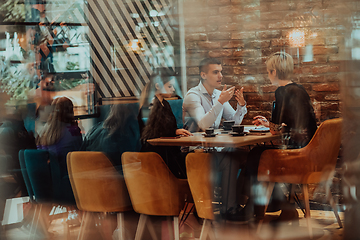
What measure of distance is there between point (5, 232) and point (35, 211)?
290mm

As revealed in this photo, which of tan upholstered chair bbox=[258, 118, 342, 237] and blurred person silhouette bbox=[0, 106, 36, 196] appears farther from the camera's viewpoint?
blurred person silhouette bbox=[0, 106, 36, 196]

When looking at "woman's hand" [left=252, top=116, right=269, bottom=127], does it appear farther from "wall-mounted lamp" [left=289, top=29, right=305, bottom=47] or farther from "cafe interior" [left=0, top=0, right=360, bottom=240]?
"wall-mounted lamp" [left=289, top=29, right=305, bottom=47]

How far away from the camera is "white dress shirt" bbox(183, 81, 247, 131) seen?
1943mm

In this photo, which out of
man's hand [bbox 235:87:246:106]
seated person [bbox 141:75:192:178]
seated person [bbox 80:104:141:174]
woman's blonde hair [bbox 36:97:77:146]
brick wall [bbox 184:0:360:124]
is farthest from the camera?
woman's blonde hair [bbox 36:97:77:146]

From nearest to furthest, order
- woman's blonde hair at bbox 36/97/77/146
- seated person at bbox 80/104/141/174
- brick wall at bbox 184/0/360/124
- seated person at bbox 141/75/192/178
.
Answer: brick wall at bbox 184/0/360/124, seated person at bbox 141/75/192/178, seated person at bbox 80/104/141/174, woman's blonde hair at bbox 36/97/77/146

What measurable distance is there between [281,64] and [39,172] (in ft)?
6.02

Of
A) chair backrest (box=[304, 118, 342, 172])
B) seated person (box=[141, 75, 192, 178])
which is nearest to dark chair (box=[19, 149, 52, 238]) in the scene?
seated person (box=[141, 75, 192, 178])

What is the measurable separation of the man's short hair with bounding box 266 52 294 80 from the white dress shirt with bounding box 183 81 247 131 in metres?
0.28

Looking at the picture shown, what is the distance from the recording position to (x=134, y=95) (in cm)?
220

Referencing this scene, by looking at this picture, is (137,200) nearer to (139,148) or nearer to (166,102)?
(139,148)

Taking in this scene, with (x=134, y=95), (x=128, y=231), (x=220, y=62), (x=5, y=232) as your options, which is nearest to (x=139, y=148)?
(x=134, y=95)

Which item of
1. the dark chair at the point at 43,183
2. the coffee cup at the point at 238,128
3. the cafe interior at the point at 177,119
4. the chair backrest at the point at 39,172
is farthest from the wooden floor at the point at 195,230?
the coffee cup at the point at 238,128

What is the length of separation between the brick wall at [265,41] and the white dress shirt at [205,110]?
5 cm

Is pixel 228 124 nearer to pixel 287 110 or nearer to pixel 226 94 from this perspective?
pixel 226 94
